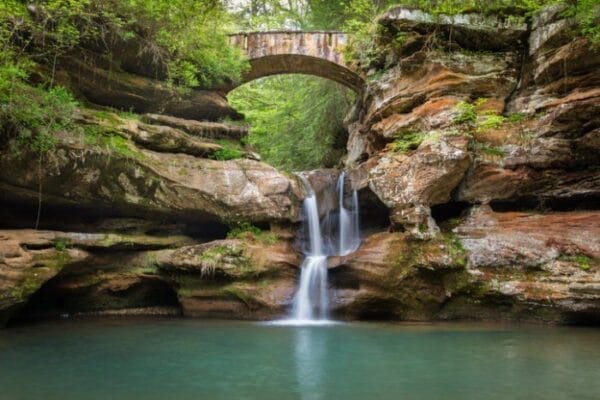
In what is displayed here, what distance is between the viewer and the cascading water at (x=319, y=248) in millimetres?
10742

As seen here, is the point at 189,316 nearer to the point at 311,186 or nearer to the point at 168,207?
the point at 168,207

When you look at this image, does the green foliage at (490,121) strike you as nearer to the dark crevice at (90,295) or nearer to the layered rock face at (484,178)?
the layered rock face at (484,178)

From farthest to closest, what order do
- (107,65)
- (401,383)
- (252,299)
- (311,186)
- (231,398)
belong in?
(311,186)
(107,65)
(252,299)
(401,383)
(231,398)

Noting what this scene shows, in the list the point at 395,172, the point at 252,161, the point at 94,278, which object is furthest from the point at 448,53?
the point at 94,278

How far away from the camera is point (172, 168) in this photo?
11281 mm

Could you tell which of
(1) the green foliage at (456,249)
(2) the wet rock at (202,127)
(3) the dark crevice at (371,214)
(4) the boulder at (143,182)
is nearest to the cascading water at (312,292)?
(4) the boulder at (143,182)

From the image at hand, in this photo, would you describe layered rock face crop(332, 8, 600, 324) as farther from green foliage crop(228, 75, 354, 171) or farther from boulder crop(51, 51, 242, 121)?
green foliage crop(228, 75, 354, 171)

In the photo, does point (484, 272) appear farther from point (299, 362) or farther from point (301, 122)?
point (301, 122)

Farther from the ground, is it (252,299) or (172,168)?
(172,168)

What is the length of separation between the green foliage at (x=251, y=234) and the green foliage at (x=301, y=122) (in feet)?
22.8

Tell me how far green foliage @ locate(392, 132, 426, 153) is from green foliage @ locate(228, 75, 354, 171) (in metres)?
6.56

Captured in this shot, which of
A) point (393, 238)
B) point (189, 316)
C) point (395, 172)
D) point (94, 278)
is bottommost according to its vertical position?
point (189, 316)

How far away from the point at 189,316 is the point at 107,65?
22.5 feet

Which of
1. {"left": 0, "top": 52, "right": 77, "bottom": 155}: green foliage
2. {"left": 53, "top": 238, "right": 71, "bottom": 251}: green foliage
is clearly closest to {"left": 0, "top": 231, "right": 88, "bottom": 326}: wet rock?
{"left": 53, "top": 238, "right": 71, "bottom": 251}: green foliage
